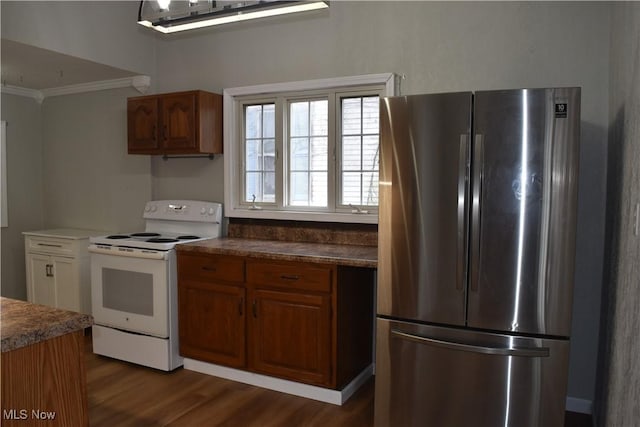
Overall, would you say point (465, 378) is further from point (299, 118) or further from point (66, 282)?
point (66, 282)

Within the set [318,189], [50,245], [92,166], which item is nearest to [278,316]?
[318,189]

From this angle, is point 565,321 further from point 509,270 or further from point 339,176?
point 339,176

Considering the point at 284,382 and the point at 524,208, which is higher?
the point at 524,208

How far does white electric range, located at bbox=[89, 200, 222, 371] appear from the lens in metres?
3.26

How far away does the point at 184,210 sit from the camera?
384 cm

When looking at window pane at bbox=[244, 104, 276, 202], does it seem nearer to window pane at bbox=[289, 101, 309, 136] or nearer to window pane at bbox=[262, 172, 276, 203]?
window pane at bbox=[262, 172, 276, 203]

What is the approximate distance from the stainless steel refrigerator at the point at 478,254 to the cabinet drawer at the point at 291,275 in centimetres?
49

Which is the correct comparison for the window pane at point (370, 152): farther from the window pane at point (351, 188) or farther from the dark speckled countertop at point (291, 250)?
the dark speckled countertop at point (291, 250)

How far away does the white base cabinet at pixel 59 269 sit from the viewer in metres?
3.99

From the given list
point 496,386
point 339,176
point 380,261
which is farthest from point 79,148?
point 496,386

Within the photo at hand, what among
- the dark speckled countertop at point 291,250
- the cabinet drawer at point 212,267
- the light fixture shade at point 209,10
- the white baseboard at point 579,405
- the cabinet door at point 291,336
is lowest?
the white baseboard at point 579,405

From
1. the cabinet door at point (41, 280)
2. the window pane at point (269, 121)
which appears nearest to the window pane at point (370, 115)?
the window pane at point (269, 121)

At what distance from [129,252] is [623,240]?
116 inches

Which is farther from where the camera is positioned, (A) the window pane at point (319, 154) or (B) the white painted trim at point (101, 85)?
(B) the white painted trim at point (101, 85)
